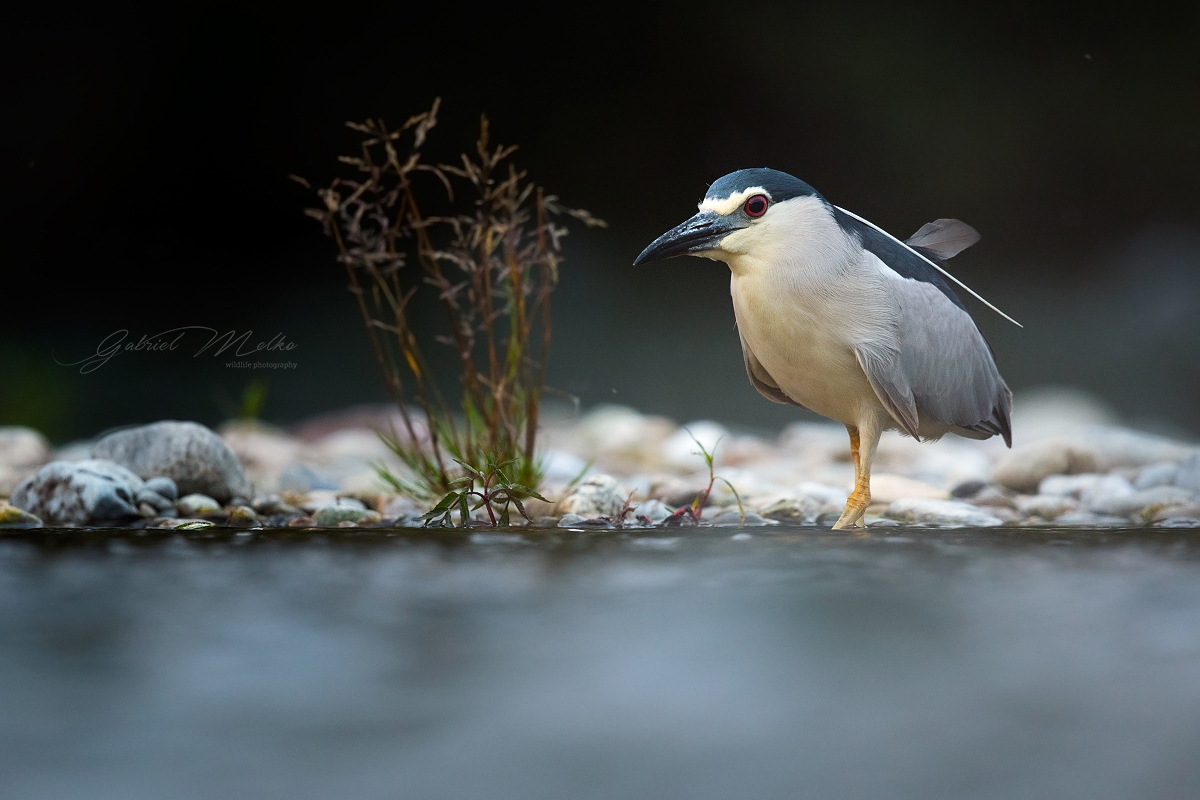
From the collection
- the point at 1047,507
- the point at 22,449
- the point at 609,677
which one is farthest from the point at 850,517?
the point at 22,449

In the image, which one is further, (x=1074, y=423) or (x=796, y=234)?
(x=1074, y=423)

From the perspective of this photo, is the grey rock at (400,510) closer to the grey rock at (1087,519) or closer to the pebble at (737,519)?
the pebble at (737,519)

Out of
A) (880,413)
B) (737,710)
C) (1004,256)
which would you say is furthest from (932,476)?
(737,710)

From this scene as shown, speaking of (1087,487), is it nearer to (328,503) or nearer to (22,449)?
(328,503)

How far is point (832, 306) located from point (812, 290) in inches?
2.1

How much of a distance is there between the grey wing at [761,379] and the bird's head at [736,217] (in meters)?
0.32

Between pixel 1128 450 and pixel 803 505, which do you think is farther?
pixel 1128 450

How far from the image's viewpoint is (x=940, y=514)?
236 cm

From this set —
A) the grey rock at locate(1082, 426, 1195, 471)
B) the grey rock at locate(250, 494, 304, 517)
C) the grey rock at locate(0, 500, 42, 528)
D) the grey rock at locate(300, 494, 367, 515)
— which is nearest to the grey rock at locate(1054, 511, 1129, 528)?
the grey rock at locate(1082, 426, 1195, 471)

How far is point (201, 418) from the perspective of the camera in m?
3.92

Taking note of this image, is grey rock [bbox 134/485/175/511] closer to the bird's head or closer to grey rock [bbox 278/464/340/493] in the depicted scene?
grey rock [bbox 278/464/340/493]

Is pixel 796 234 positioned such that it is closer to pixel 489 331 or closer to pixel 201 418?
pixel 489 331

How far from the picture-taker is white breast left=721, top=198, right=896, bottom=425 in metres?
1.98

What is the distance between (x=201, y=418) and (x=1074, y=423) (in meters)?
3.44
